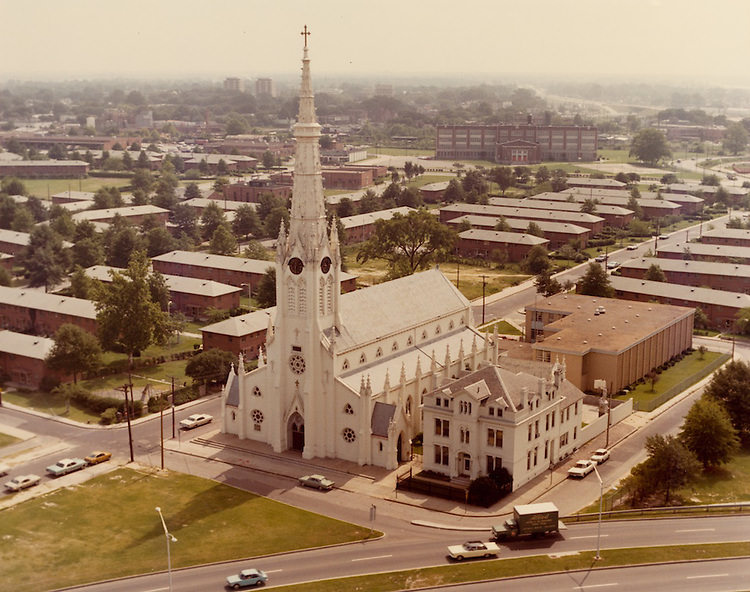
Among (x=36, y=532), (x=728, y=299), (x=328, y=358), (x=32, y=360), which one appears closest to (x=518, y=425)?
(x=328, y=358)

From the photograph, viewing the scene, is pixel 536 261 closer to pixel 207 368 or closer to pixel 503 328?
pixel 503 328

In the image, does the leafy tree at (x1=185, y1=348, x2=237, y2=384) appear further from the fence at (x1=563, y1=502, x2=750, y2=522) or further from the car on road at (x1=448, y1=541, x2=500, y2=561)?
the fence at (x1=563, y1=502, x2=750, y2=522)

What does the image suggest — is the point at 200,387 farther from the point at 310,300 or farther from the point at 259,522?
the point at 259,522

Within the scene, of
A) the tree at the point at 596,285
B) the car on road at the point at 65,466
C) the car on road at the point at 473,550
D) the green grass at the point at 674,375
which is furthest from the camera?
the tree at the point at 596,285

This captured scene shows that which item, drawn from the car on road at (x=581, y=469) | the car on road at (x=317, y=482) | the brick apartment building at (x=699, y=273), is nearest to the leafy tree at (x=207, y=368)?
the car on road at (x=317, y=482)

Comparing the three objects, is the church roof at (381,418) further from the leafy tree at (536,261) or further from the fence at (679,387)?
the leafy tree at (536,261)

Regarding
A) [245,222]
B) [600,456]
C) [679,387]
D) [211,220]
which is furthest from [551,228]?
[600,456]

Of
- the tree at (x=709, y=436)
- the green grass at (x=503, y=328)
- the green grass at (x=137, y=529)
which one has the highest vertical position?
the tree at (x=709, y=436)
